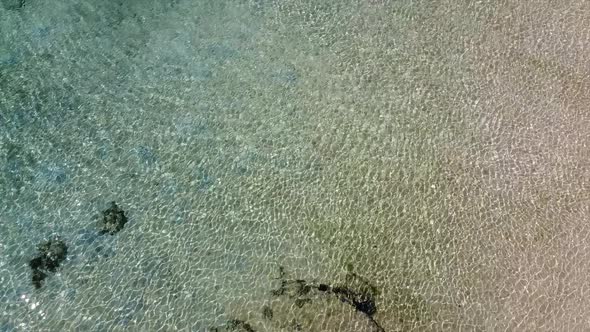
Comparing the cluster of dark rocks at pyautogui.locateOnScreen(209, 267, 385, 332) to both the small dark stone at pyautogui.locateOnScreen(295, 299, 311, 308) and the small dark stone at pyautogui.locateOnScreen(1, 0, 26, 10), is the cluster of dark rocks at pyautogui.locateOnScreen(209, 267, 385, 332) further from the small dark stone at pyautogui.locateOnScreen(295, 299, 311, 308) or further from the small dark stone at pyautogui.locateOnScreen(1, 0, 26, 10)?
the small dark stone at pyautogui.locateOnScreen(1, 0, 26, 10)

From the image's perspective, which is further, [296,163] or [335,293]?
[296,163]

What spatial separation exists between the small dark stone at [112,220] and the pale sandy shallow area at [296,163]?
0.03 metres

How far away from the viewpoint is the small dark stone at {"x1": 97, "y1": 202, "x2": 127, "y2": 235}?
2.86 m

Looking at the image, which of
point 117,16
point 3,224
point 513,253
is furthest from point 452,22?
point 3,224

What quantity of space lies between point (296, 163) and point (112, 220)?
0.97 meters

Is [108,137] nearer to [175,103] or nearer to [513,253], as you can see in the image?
[175,103]

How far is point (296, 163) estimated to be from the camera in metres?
3.13

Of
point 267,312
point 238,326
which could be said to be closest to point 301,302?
point 267,312

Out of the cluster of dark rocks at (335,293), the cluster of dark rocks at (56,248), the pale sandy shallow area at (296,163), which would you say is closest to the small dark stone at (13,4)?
the pale sandy shallow area at (296,163)

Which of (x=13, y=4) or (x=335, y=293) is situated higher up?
(x=13, y=4)

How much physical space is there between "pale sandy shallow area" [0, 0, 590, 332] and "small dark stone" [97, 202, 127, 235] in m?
0.03

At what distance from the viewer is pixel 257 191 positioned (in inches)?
119

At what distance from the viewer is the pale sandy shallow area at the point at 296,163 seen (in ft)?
9.05

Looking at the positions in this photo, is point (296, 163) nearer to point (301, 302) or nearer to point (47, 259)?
point (301, 302)
